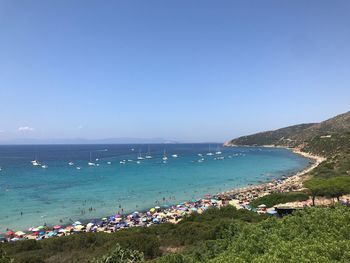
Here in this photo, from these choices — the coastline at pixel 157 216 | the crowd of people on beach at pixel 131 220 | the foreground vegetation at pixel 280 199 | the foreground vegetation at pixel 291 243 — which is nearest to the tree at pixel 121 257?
the foreground vegetation at pixel 291 243

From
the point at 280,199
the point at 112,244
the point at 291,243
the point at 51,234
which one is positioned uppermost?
the point at 291,243

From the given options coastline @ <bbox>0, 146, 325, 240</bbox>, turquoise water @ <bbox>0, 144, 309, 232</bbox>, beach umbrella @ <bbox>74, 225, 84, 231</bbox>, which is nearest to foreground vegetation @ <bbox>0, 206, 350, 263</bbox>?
coastline @ <bbox>0, 146, 325, 240</bbox>

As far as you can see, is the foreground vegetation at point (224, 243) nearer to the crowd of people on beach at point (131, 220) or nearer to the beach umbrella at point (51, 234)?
the beach umbrella at point (51, 234)

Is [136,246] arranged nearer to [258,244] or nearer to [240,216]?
[258,244]

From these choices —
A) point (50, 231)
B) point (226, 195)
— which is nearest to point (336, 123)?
point (226, 195)

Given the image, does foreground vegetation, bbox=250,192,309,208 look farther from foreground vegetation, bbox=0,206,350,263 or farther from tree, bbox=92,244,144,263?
tree, bbox=92,244,144,263

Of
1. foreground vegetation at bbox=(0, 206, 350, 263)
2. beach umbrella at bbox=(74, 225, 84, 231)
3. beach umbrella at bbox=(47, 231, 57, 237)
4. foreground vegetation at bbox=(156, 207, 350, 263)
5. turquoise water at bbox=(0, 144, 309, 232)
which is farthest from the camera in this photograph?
turquoise water at bbox=(0, 144, 309, 232)

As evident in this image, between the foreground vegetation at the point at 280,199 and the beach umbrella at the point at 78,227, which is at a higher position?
the foreground vegetation at the point at 280,199

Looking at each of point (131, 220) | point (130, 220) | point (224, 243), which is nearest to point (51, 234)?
point (130, 220)

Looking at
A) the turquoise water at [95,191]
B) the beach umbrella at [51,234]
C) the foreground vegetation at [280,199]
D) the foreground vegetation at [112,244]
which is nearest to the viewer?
the foreground vegetation at [112,244]

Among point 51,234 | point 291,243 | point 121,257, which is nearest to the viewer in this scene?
point 291,243

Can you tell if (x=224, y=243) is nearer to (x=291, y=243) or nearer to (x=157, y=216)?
(x=291, y=243)
